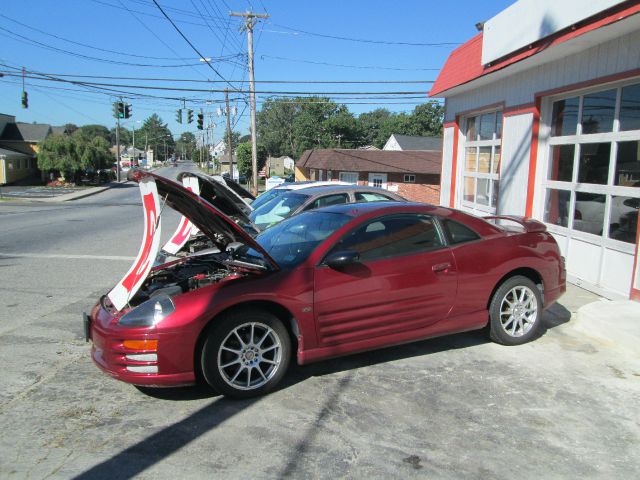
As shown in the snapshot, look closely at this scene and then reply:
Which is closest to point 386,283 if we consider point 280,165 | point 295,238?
point 295,238

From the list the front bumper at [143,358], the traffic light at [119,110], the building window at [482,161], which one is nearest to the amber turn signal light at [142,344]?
the front bumper at [143,358]

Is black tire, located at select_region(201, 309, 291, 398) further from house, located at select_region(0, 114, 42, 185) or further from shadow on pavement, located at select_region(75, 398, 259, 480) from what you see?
house, located at select_region(0, 114, 42, 185)

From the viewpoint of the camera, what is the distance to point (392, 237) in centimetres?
450

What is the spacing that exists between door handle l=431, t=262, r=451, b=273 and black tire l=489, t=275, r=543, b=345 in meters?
0.70

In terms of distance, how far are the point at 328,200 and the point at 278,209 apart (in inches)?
36.0

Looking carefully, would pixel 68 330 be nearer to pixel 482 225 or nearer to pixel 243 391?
pixel 243 391

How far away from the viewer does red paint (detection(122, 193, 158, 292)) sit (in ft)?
12.7

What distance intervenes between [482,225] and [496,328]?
1.01 meters

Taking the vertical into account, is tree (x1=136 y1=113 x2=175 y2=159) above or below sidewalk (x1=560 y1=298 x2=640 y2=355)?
above

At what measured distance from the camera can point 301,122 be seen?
94500 millimetres

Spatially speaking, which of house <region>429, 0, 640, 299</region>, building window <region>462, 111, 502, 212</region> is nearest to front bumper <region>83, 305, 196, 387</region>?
house <region>429, 0, 640, 299</region>

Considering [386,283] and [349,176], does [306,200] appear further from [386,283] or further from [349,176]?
[349,176]

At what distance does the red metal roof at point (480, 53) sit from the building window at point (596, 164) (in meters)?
0.99

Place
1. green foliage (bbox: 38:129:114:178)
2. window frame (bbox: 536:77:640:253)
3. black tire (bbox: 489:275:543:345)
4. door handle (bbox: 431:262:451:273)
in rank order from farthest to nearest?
green foliage (bbox: 38:129:114:178), window frame (bbox: 536:77:640:253), black tire (bbox: 489:275:543:345), door handle (bbox: 431:262:451:273)
